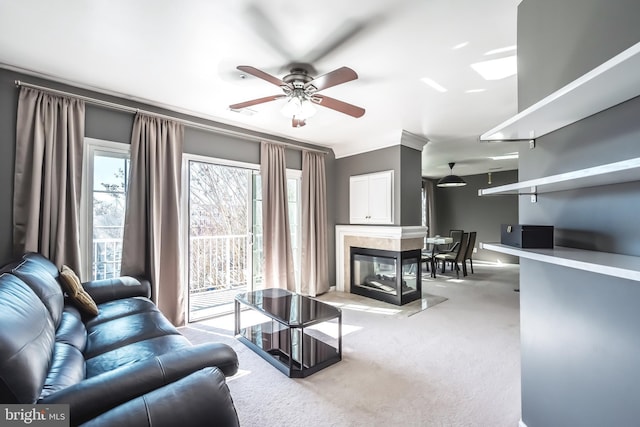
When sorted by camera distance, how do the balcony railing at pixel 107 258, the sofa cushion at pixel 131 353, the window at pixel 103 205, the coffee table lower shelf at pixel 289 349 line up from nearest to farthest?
1. the sofa cushion at pixel 131 353
2. the coffee table lower shelf at pixel 289 349
3. the window at pixel 103 205
4. the balcony railing at pixel 107 258

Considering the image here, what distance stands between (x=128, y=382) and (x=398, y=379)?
1897mm

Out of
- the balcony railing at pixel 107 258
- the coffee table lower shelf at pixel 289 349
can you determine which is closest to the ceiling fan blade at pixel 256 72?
the coffee table lower shelf at pixel 289 349

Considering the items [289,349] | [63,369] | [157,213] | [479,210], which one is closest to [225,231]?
[157,213]

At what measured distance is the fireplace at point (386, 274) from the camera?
164 inches

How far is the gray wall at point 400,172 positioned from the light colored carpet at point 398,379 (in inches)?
59.7

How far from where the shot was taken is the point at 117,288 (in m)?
2.58

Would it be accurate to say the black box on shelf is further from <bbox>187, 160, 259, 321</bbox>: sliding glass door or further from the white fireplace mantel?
<bbox>187, 160, 259, 321</bbox>: sliding glass door

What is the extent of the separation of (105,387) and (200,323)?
2.52 metres

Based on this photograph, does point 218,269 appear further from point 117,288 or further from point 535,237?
point 535,237

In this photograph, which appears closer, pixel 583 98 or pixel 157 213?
pixel 583 98

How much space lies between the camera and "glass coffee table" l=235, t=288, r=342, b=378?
2289 millimetres

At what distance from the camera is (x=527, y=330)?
158 cm

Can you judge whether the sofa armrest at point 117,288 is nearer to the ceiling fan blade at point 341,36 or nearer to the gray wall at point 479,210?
the ceiling fan blade at point 341,36

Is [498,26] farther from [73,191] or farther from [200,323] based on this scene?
[200,323]
